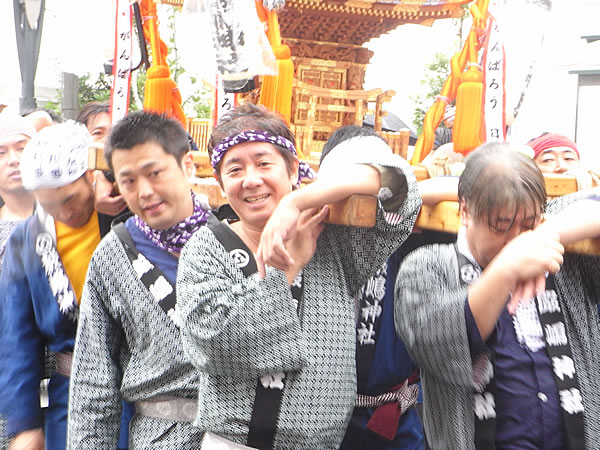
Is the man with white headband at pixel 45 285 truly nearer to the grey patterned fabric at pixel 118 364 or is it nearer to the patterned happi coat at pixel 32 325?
the patterned happi coat at pixel 32 325

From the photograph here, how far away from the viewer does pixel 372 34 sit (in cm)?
840

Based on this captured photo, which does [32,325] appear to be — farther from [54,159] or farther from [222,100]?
[222,100]

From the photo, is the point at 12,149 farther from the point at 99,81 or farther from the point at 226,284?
the point at 99,81

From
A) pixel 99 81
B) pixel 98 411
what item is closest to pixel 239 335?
pixel 98 411

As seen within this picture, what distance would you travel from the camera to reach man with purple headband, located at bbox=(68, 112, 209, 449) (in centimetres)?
209

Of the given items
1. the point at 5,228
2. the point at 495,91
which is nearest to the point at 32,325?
the point at 5,228

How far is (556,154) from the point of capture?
387 centimetres

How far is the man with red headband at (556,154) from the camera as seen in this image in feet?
12.6

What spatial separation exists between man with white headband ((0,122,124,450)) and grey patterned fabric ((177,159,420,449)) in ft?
3.34

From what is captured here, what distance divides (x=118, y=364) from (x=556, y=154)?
2.69 m

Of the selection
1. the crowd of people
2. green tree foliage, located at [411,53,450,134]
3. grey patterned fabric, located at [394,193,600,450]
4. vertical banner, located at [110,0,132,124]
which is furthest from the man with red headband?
green tree foliage, located at [411,53,450,134]

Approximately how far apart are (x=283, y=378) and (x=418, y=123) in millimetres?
15514

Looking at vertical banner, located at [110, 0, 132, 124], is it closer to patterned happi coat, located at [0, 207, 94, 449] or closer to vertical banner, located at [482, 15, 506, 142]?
vertical banner, located at [482, 15, 506, 142]

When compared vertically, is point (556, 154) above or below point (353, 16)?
below
